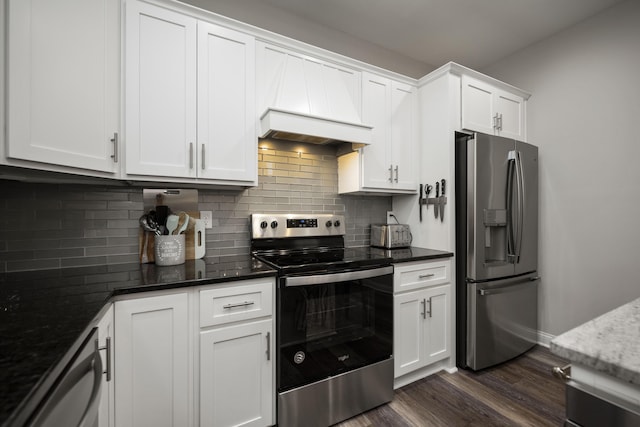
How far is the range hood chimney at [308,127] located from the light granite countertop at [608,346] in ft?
5.19

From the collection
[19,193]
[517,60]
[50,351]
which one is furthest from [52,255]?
[517,60]

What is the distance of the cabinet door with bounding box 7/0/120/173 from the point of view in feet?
3.34

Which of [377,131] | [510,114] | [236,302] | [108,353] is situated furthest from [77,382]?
[510,114]

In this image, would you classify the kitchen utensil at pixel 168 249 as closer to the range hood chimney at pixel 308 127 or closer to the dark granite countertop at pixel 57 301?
the dark granite countertop at pixel 57 301

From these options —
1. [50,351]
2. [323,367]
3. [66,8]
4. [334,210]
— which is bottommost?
[323,367]

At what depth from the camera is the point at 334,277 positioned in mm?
1652

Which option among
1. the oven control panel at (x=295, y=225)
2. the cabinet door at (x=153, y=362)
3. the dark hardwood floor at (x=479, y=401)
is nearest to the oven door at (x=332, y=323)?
the dark hardwood floor at (x=479, y=401)

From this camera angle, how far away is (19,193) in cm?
→ 148

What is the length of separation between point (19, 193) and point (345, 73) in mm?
2128

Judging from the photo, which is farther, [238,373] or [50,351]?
[238,373]

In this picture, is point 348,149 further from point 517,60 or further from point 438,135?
point 517,60

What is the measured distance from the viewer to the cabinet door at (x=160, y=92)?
150 centimetres

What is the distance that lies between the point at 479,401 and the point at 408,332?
23.7 inches

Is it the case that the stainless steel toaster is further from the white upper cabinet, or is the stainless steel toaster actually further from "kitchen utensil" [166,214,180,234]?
"kitchen utensil" [166,214,180,234]
